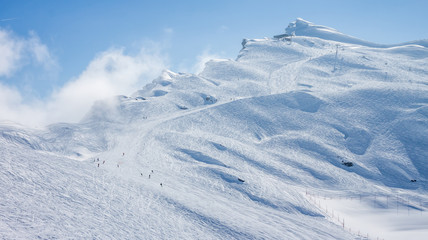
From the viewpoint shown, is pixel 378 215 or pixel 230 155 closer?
pixel 378 215

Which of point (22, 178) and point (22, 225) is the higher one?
point (22, 178)

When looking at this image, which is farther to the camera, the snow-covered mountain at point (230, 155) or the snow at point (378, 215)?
the snow at point (378, 215)

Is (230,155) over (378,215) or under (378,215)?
over

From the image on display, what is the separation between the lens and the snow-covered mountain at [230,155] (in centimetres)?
3228

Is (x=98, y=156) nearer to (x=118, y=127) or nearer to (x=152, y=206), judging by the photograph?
(x=118, y=127)

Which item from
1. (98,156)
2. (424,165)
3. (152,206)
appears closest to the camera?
(152,206)

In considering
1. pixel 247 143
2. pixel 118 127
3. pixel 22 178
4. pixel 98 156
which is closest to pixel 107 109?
pixel 118 127

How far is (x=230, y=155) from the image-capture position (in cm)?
6391

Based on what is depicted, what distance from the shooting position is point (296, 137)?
255 feet

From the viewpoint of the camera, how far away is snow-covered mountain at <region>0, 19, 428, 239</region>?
3228 cm

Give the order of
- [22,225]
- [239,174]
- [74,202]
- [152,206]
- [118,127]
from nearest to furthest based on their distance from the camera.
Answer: [22,225]
[74,202]
[152,206]
[239,174]
[118,127]

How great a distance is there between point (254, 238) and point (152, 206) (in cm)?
1233

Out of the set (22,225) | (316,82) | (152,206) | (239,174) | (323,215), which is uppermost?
(316,82)

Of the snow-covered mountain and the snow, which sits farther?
the snow
